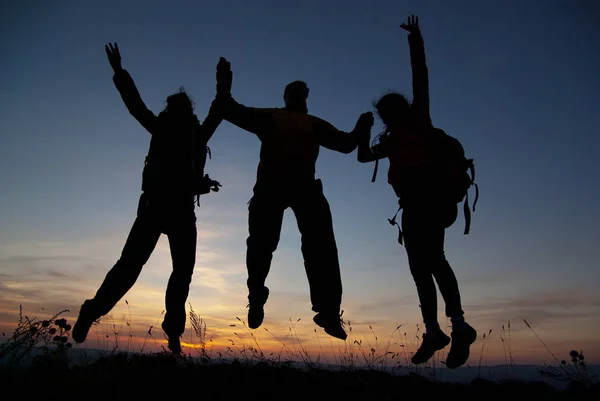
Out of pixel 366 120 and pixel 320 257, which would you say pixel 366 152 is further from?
pixel 320 257

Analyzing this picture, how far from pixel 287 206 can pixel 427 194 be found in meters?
1.93

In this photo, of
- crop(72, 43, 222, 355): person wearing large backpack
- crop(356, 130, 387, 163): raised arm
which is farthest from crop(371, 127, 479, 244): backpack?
crop(72, 43, 222, 355): person wearing large backpack

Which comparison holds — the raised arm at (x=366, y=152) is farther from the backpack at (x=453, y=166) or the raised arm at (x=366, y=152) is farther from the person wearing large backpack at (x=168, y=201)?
the person wearing large backpack at (x=168, y=201)

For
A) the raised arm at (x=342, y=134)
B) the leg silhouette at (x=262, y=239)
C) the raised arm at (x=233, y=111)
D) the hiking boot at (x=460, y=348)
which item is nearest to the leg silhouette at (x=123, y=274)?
the leg silhouette at (x=262, y=239)

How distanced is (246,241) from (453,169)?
2699 millimetres

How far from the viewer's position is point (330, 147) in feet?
21.7

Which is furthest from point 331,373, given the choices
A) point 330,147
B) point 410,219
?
point 330,147

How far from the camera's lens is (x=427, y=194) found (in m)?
4.93

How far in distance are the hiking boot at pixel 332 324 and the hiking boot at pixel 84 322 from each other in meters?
2.65

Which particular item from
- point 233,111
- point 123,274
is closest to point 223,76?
point 233,111

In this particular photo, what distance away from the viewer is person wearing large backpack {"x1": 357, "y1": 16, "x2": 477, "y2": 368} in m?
4.62

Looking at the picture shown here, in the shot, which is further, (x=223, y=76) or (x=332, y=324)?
(x=223, y=76)

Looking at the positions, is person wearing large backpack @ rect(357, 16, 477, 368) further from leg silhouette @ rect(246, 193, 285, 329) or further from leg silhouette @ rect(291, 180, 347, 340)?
leg silhouette @ rect(246, 193, 285, 329)

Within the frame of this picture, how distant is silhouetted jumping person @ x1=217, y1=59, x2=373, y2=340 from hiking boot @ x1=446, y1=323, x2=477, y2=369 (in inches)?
62.8
